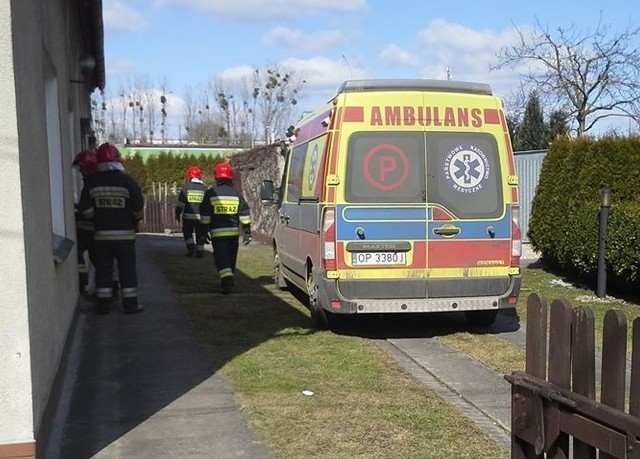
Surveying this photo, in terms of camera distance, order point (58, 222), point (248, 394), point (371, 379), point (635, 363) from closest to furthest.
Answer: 1. point (635, 363)
2. point (248, 394)
3. point (371, 379)
4. point (58, 222)

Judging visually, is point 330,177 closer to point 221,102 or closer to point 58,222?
point 58,222

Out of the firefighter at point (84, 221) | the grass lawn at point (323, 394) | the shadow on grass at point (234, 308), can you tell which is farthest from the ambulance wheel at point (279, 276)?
the firefighter at point (84, 221)

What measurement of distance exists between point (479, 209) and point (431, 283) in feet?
2.96

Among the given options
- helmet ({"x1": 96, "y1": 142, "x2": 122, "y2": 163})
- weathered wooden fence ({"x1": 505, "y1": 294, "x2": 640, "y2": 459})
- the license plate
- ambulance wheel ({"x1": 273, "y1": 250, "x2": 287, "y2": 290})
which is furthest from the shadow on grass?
weathered wooden fence ({"x1": 505, "y1": 294, "x2": 640, "y2": 459})

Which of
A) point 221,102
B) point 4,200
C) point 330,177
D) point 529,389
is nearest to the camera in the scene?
point 529,389

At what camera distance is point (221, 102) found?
65.6 metres

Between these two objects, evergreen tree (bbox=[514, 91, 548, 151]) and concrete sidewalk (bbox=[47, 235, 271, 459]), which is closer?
concrete sidewalk (bbox=[47, 235, 271, 459])

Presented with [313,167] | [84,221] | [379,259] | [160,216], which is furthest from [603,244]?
[160,216]

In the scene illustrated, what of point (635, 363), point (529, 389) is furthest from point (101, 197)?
point (635, 363)

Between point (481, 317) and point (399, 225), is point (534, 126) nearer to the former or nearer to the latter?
point (481, 317)

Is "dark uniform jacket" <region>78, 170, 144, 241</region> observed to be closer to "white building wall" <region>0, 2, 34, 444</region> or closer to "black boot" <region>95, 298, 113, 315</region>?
"black boot" <region>95, 298, 113, 315</region>

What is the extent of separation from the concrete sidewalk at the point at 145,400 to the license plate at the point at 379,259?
175cm

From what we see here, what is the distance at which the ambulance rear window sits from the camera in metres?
7.68

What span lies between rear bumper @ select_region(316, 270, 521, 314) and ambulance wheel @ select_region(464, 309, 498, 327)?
2.06 feet
